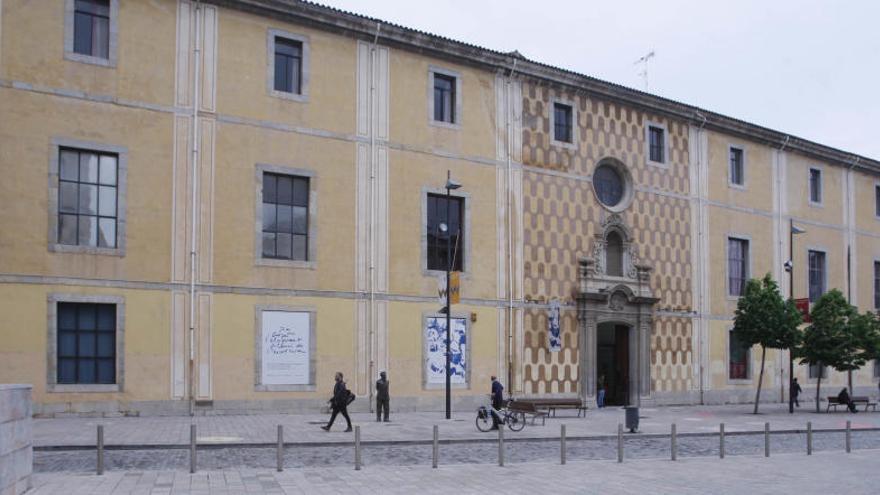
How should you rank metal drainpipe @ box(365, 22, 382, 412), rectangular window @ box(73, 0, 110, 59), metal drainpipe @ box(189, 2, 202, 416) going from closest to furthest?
1. rectangular window @ box(73, 0, 110, 59)
2. metal drainpipe @ box(189, 2, 202, 416)
3. metal drainpipe @ box(365, 22, 382, 412)

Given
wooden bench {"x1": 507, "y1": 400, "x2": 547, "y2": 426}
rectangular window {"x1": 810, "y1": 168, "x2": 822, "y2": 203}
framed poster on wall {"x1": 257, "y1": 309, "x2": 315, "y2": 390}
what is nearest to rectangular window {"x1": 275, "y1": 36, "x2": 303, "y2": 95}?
framed poster on wall {"x1": 257, "y1": 309, "x2": 315, "y2": 390}

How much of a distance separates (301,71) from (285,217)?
14.3 ft

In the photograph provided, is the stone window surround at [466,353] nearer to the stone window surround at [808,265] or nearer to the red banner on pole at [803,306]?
the red banner on pole at [803,306]

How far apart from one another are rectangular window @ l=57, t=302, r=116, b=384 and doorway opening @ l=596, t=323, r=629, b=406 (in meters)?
18.2

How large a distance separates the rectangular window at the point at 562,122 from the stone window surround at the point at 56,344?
16572 millimetres

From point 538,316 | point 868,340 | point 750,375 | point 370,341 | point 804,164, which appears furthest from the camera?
point 804,164

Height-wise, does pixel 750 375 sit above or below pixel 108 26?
below

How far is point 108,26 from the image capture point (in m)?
25.1

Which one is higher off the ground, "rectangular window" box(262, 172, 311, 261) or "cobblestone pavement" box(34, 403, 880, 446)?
"rectangular window" box(262, 172, 311, 261)

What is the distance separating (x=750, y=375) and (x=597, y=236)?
10576mm

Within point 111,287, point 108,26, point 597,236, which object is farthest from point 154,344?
point 597,236

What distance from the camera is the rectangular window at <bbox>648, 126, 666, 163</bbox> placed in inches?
1484

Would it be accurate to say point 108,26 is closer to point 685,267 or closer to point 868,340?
point 685,267

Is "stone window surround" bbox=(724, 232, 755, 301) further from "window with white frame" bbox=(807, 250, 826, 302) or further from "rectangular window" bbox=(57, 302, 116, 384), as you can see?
"rectangular window" bbox=(57, 302, 116, 384)
